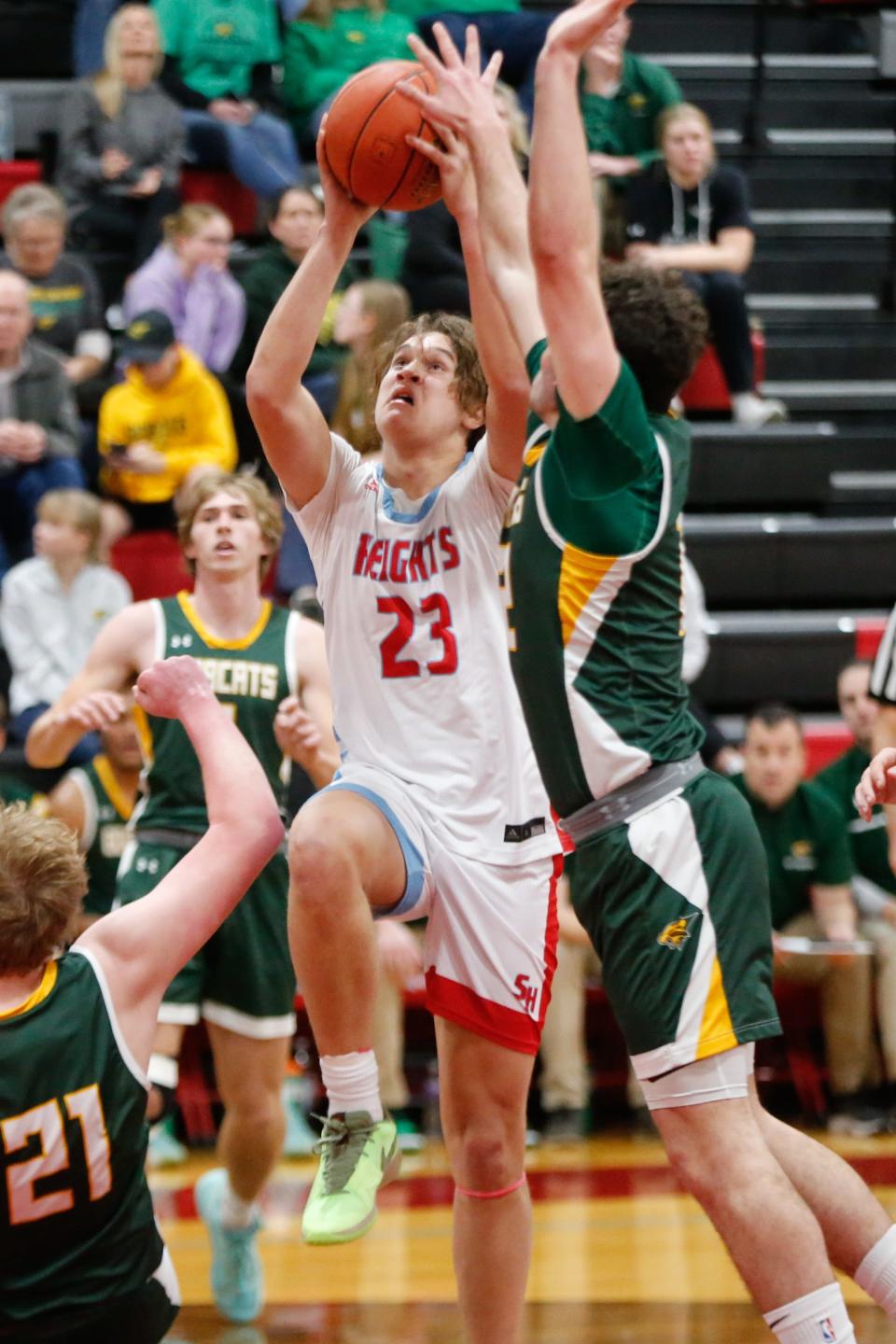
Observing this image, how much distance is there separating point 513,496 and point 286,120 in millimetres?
7376

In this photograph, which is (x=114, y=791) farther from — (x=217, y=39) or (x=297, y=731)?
A: (x=217, y=39)

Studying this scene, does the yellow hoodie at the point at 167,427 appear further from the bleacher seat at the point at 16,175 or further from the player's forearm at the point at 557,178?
the player's forearm at the point at 557,178

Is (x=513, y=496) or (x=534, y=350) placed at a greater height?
(x=534, y=350)

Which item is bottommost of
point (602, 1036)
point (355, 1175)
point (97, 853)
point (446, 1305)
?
point (602, 1036)

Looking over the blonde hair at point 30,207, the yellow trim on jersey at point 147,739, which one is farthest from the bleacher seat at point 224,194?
the yellow trim on jersey at point 147,739

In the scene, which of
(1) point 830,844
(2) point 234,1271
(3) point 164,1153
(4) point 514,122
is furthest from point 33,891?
(4) point 514,122

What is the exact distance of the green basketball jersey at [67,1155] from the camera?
2891 mm

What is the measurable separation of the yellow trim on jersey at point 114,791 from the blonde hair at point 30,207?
9.81ft

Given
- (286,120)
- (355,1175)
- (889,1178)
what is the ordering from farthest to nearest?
(286,120)
(889,1178)
(355,1175)

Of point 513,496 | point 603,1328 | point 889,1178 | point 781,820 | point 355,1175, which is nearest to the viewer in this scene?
point 355,1175

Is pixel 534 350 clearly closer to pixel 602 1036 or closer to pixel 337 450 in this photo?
pixel 337 450

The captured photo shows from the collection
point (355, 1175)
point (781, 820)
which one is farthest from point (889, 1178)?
point (355, 1175)

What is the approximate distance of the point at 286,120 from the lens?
1084cm

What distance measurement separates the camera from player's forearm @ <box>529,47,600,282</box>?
135 inches
